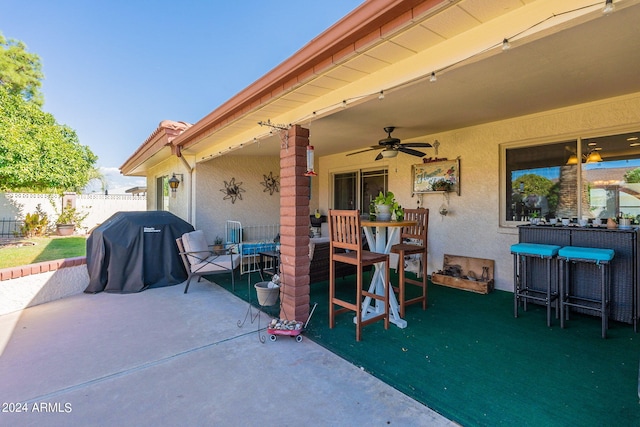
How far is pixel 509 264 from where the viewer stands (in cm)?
475

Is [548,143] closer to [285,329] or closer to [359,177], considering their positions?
[359,177]

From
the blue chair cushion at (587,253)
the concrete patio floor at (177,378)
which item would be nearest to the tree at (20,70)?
the concrete patio floor at (177,378)

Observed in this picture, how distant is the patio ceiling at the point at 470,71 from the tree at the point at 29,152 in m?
5.30

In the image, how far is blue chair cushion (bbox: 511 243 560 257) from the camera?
3410 mm

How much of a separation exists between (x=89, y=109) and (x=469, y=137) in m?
32.0

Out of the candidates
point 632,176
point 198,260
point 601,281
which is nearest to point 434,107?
point 632,176

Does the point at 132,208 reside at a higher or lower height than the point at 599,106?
lower

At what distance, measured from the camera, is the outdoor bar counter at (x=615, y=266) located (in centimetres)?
331

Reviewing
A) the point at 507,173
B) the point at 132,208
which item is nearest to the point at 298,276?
the point at 507,173

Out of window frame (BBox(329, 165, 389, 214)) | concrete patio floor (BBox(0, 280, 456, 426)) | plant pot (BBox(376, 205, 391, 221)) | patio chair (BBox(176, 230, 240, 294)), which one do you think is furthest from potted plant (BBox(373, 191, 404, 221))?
window frame (BBox(329, 165, 389, 214))

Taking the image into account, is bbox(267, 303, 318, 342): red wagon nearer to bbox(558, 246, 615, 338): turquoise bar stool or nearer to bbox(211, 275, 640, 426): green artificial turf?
bbox(211, 275, 640, 426): green artificial turf

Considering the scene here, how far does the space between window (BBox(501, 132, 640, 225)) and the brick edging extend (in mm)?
6657

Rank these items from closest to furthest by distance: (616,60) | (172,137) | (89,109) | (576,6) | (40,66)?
1. (576,6)
2. (616,60)
3. (172,137)
4. (40,66)
5. (89,109)

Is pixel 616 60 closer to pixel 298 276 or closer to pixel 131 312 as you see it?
pixel 298 276
